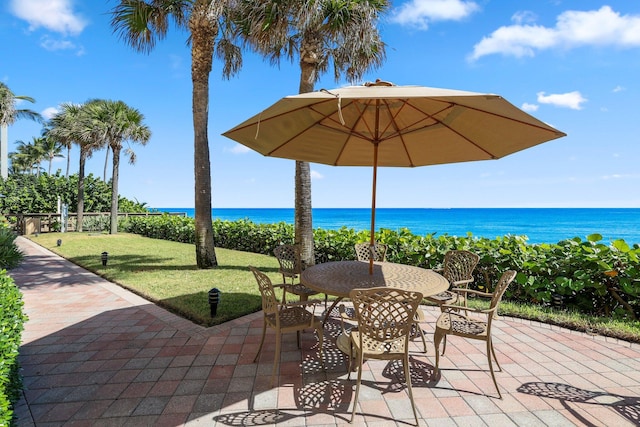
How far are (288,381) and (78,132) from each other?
18.3 m

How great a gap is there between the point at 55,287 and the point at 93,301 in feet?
5.40

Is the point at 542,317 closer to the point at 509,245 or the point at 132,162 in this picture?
the point at 509,245

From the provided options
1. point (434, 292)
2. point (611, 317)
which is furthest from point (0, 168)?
point (611, 317)

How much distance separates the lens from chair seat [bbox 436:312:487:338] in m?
2.79

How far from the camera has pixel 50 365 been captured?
3084 millimetres

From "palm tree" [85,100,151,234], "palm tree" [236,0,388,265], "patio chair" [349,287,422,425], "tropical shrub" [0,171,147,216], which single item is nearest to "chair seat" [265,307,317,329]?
"patio chair" [349,287,422,425]

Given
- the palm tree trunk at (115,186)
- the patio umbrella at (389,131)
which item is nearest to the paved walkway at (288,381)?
the patio umbrella at (389,131)

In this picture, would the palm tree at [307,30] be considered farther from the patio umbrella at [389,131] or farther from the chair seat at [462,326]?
the chair seat at [462,326]

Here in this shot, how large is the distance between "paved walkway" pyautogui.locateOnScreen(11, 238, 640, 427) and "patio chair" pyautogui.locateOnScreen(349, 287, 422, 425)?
0.43 meters

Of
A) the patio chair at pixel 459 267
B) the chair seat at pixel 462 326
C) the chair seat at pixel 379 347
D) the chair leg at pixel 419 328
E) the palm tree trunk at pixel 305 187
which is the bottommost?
the chair leg at pixel 419 328

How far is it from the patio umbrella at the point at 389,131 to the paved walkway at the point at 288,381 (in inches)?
60.0

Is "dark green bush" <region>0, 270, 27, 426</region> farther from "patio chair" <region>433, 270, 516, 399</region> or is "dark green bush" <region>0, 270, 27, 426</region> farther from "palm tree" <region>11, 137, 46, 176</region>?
"palm tree" <region>11, 137, 46, 176</region>

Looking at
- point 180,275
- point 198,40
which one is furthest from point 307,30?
point 180,275

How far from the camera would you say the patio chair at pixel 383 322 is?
2316mm
